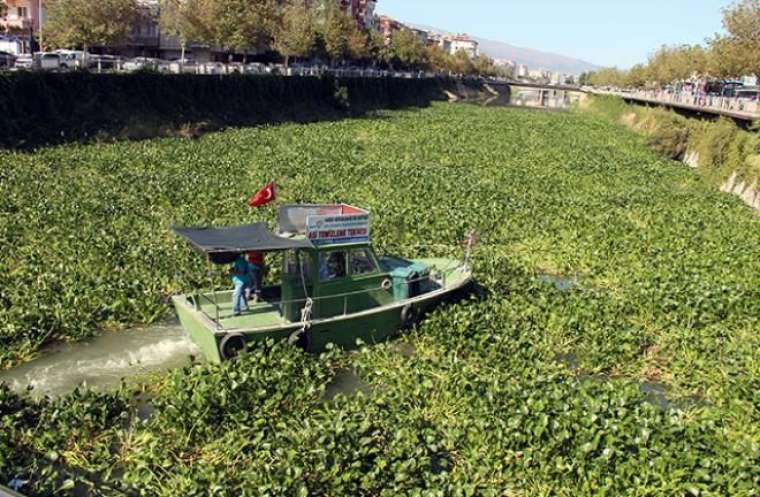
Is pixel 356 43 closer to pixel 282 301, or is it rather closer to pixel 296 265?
pixel 296 265

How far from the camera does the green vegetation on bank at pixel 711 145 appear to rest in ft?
108

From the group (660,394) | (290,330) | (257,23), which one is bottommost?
(660,394)

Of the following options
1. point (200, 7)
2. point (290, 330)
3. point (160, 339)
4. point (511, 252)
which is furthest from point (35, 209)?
point (200, 7)

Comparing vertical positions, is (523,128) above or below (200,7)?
below

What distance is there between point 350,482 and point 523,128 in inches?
1987

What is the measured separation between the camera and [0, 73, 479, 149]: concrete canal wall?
103 ft

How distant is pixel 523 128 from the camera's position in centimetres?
5600

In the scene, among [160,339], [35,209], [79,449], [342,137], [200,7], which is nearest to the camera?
[79,449]

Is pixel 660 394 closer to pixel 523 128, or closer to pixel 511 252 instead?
pixel 511 252

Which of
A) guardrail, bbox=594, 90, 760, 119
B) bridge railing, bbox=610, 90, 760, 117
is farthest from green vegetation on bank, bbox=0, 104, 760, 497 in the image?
bridge railing, bbox=610, 90, 760, 117

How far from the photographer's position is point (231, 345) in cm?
1154

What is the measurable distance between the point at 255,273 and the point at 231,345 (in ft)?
6.32

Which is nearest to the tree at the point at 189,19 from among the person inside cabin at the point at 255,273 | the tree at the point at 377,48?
the tree at the point at 377,48

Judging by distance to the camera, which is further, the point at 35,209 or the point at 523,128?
the point at 523,128
